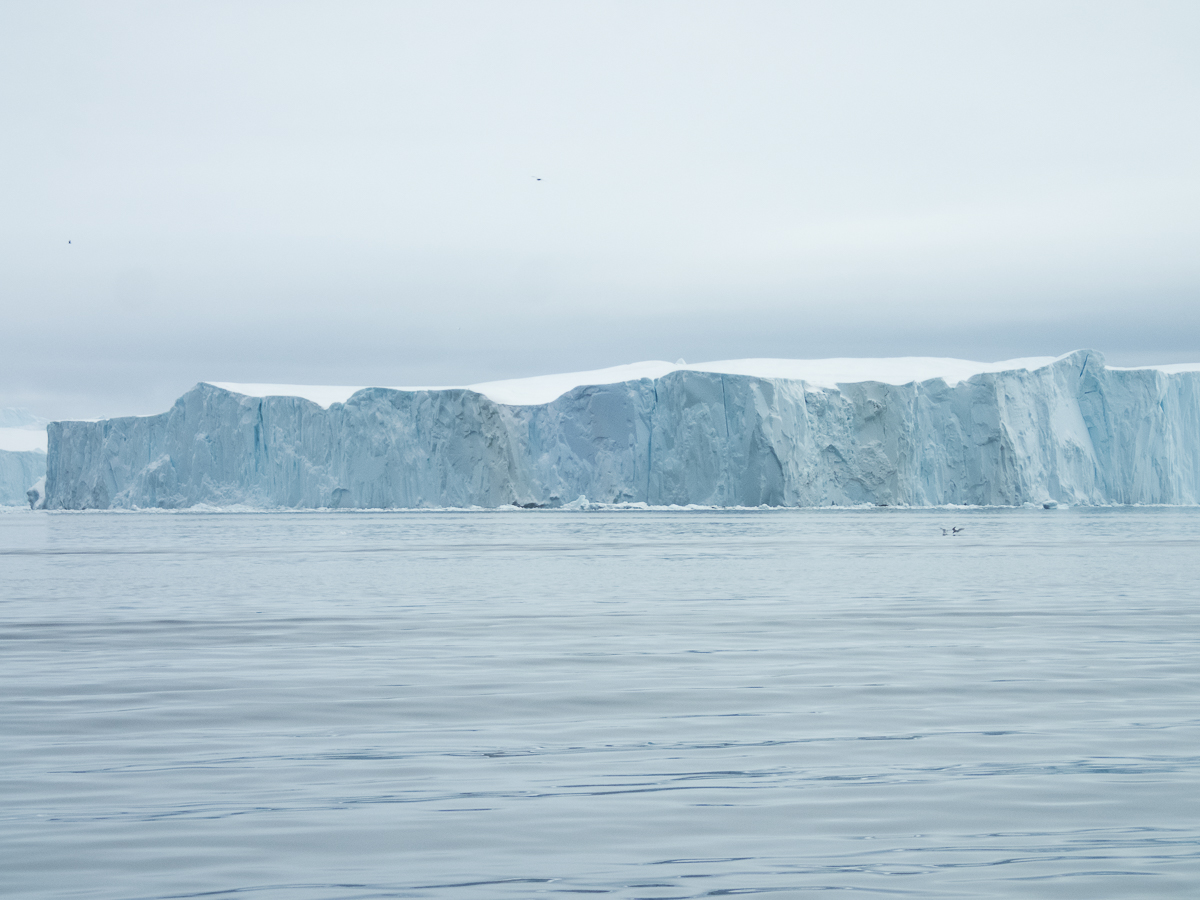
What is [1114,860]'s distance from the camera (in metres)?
4.19

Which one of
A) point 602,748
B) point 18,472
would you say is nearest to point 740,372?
point 18,472

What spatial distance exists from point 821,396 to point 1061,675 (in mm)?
53450

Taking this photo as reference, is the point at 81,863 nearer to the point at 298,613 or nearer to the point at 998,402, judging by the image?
the point at 298,613

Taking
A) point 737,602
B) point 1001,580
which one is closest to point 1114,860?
point 737,602

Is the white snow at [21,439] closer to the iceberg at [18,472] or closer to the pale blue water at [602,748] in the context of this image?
the iceberg at [18,472]

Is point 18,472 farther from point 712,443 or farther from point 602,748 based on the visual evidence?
point 602,748

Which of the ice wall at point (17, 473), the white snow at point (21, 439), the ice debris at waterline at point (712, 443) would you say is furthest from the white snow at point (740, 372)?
the white snow at point (21, 439)

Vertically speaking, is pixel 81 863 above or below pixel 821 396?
below

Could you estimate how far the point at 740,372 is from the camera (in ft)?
228

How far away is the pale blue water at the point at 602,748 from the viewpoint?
414 cm

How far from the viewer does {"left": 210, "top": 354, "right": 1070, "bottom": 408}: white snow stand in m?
67.9

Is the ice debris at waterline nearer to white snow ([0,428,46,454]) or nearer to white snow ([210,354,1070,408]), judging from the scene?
white snow ([210,354,1070,408])

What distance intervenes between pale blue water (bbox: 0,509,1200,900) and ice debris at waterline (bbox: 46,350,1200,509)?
45426mm

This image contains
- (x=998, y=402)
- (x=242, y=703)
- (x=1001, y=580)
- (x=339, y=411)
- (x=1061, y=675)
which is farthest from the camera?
(x=339, y=411)
